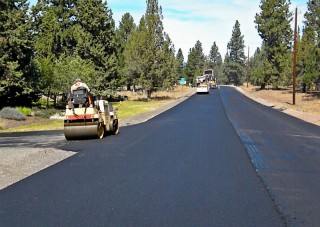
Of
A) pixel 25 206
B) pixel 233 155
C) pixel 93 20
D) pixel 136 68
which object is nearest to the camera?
pixel 25 206

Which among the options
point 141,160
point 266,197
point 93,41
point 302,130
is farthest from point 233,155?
point 93,41

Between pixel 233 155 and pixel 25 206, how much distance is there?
741 centimetres

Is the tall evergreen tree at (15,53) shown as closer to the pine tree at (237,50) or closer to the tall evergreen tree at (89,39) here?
the tall evergreen tree at (89,39)

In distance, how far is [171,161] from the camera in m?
12.3

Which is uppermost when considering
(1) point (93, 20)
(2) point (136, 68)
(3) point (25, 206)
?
(1) point (93, 20)

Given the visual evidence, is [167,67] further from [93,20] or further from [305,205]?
[305,205]

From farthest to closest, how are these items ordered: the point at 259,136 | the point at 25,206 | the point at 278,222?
the point at 259,136 < the point at 25,206 < the point at 278,222

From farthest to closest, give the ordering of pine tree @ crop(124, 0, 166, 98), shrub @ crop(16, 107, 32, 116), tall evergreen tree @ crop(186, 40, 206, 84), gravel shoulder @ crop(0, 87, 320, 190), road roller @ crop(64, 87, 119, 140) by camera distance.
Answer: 1. tall evergreen tree @ crop(186, 40, 206, 84)
2. pine tree @ crop(124, 0, 166, 98)
3. shrub @ crop(16, 107, 32, 116)
4. road roller @ crop(64, 87, 119, 140)
5. gravel shoulder @ crop(0, 87, 320, 190)

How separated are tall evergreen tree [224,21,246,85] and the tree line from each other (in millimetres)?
77364

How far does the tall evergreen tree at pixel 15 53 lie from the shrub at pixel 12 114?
1.69m

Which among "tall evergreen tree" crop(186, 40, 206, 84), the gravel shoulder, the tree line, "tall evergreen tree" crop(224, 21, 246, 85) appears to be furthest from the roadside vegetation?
"tall evergreen tree" crop(224, 21, 246, 85)

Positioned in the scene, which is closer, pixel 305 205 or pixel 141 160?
pixel 305 205

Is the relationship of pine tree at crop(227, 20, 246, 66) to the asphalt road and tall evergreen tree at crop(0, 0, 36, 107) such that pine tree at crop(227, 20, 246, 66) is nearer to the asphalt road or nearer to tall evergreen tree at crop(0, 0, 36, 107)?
tall evergreen tree at crop(0, 0, 36, 107)

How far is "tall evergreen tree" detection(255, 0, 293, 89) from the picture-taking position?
75562 mm
